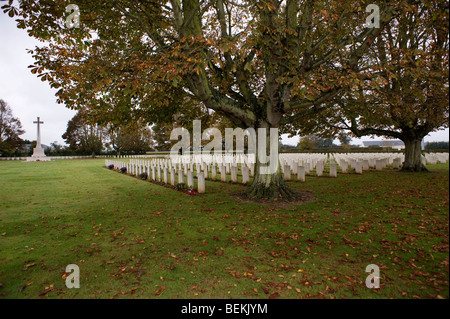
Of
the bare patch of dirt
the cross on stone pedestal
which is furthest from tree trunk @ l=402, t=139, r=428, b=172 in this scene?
the cross on stone pedestal

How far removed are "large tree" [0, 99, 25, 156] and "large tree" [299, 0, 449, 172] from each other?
6306 cm

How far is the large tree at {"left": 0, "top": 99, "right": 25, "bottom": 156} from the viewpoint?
50.8m

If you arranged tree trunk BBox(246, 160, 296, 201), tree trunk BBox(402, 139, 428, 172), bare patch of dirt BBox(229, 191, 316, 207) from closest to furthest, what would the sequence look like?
bare patch of dirt BBox(229, 191, 316, 207) → tree trunk BBox(246, 160, 296, 201) → tree trunk BBox(402, 139, 428, 172)

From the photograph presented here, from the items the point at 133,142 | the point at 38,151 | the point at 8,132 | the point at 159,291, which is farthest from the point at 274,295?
the point at 8,132

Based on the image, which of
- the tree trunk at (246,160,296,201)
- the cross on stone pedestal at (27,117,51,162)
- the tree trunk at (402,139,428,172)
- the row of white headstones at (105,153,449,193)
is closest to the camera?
the tree trunk at (246,160,296,201)

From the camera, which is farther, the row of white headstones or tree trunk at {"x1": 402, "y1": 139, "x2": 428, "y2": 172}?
tree trunk at {"x1": 402, "y1": 139, "x2": 428, "y2": 172}

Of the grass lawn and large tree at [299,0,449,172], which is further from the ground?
large tree at [299,0,449,172]

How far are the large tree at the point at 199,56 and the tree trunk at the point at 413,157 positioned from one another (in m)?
11.9

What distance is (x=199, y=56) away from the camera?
246 inches

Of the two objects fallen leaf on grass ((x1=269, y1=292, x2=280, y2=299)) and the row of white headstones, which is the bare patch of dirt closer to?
the row of white headstones

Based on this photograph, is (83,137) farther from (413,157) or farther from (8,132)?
(413,157)

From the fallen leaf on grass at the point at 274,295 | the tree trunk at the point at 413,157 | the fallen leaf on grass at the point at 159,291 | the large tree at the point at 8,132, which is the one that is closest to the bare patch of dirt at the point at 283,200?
the fallen leaf on grass at the point at 274,295

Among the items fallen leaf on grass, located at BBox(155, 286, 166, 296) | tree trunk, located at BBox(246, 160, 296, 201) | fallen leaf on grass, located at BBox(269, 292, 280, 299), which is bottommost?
fallen leaf on grass, located at BBox(155, 286, 166, 296)
